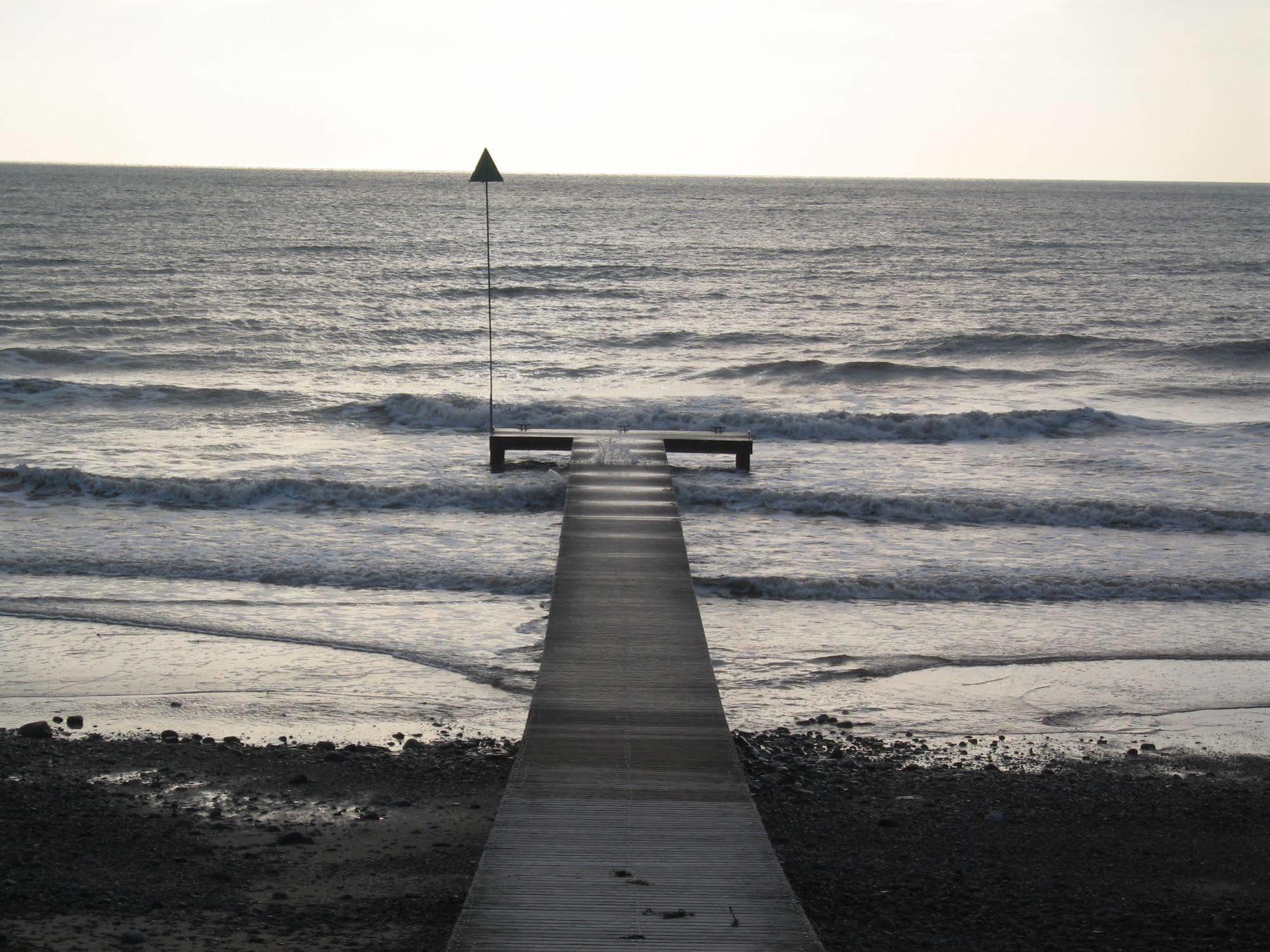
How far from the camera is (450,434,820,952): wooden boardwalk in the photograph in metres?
4.84

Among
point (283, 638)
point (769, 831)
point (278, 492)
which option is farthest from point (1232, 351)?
point (769, 831)

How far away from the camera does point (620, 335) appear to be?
3134 centimetres

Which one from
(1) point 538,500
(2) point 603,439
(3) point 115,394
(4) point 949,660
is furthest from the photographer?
(3) point 115,394

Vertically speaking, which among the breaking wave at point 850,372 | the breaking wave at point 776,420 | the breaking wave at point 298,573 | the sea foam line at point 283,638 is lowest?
the sea foam line at point 283,638

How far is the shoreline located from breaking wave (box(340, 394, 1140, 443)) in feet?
39.4

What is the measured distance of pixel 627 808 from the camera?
19.4 feet

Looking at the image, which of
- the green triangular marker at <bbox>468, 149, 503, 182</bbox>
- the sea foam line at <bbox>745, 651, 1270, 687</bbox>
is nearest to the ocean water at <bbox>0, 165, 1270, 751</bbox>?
the sea foam line at <bbox>745, 651, 1270, 687</bbox>

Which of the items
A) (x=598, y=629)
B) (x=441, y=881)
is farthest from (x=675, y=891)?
(x=598, y=629)

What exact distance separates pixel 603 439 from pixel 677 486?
1.23m

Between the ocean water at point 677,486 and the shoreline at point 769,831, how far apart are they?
0.62m

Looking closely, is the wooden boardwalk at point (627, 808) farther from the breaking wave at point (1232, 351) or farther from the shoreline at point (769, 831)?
the breaking wave at point (1232, 351)

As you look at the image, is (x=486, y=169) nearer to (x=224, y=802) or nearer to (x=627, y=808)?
(x=224, y=802)

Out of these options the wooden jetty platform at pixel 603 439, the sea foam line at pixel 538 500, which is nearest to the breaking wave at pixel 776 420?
the wooden jetty platform at pixel 603 439

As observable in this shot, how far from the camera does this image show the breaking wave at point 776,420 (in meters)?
19.6
